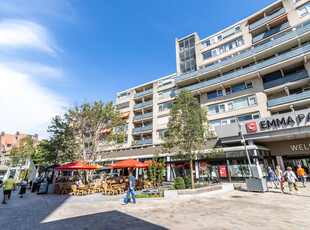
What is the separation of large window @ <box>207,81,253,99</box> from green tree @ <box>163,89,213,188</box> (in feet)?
38.1

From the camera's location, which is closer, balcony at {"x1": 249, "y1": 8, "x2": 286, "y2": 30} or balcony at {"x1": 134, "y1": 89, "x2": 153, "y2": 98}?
balcony at {"x1": 249, "y1": 8, "x2": 286, "y2": 30}

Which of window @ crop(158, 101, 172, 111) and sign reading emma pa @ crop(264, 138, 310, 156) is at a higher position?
window @ crop(158, 101, 172, 111)

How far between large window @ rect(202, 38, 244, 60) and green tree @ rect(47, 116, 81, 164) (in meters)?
24.4

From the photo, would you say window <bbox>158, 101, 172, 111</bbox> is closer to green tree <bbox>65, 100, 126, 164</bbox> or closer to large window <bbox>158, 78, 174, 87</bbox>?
large window <bbox>158, 78, 174, 87</bbox>

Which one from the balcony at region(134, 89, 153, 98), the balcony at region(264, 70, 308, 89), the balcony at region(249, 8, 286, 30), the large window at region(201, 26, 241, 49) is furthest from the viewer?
the balcony at region(134, 89, 153, 98)

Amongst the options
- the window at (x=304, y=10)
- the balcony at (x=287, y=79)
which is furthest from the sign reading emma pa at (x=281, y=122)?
the window at (x=304, y=10)

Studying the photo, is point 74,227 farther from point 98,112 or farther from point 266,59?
point 266,59

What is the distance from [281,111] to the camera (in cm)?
2016

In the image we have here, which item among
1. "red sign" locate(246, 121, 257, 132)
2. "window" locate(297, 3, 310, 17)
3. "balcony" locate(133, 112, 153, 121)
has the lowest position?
"red sign" locate(246, 121, 257, 132)

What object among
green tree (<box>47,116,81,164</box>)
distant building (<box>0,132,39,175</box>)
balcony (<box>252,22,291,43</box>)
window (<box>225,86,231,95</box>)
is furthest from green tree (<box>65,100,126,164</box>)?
distant building (<box>0,132,39,175</box>)

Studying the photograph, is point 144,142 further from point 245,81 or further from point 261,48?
point 261,48

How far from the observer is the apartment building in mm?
18812

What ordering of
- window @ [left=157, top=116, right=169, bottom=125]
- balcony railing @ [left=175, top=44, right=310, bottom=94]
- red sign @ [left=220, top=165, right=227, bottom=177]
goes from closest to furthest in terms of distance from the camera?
balcony railing @ [left=175, top=44, right=310, bottom=94] < red sign @ [left=220, top=165, right=227, bottom=177] < window @ [left=157, top=116, right=169, bottom=125]

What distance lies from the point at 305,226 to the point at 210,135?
9056 mm
